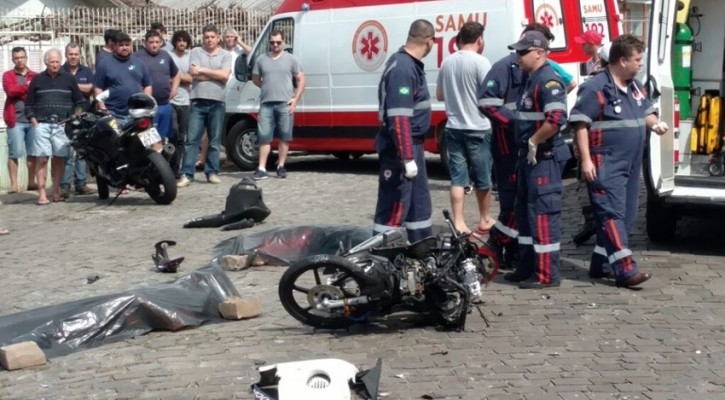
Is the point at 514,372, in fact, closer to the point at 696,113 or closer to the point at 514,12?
the point at 696,113

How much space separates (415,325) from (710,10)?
551 cm

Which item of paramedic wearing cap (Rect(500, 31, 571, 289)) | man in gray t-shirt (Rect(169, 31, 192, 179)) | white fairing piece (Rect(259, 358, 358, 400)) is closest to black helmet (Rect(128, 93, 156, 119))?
man in gray t-shirt (Rect(169, 31, 192, 179))

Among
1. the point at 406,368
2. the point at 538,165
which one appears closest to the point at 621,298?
the point at 538,165

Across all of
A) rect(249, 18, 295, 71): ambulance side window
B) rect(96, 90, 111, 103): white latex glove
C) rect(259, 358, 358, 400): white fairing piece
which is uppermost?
rect(249, 18, 295, 71): ambulance side window

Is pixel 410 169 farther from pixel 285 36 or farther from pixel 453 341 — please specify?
pixel 285 36

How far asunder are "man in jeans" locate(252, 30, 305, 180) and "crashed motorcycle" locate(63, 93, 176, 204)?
229cm

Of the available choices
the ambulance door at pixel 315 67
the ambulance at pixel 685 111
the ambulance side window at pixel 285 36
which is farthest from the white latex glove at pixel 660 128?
the ambulance side window at pixel 285 36

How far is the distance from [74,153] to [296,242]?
18.4 ft

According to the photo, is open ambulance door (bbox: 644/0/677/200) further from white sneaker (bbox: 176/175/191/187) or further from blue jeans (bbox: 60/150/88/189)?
blue jeans (bbox: 60/150/88/189)

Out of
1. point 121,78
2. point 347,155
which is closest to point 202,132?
point 121,78

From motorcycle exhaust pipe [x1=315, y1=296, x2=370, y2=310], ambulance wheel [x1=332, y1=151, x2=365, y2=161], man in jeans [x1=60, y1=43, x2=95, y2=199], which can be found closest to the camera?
motorcycle exhaust pipe [x1=315, y1=296, x2=370, y2=310]

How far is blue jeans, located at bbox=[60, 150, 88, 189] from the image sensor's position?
14891 millimetres

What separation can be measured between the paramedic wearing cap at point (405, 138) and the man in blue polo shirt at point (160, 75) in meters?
6.71

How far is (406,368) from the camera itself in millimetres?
6953
